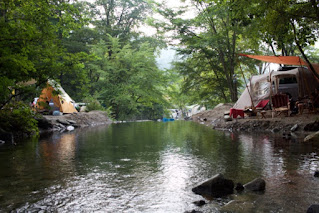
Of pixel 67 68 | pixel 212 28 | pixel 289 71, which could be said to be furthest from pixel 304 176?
pixel 212 28

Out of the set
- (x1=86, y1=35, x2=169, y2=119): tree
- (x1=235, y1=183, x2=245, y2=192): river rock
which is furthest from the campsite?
(x1=86, y1=35, x2=169, y2=119): tree

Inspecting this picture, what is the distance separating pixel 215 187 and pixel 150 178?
1.19m

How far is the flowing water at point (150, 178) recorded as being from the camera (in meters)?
3.05

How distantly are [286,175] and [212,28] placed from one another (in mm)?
18532

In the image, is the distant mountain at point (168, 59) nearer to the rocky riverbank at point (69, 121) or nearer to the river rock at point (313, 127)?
the rocky riverbank at point (69, 121)

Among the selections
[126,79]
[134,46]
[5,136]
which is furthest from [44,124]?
[134,46]

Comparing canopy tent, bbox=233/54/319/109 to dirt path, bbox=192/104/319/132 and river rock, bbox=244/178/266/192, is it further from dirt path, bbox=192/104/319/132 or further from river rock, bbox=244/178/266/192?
river rock, bbox=244/178/266/192

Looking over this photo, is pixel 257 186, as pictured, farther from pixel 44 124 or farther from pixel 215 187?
pixel 44 124

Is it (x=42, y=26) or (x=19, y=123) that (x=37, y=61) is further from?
(x=19, y=123)

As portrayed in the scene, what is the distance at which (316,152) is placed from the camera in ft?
19.0

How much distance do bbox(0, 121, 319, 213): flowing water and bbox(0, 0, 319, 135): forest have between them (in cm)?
332

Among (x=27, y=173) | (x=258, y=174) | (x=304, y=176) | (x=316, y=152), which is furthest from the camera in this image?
(x=316, y=152)

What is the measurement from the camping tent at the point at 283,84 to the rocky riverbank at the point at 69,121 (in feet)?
34.4

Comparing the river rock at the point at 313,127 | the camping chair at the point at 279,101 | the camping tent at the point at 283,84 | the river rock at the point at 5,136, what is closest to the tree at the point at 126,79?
the camping tent at the point at 283,84
